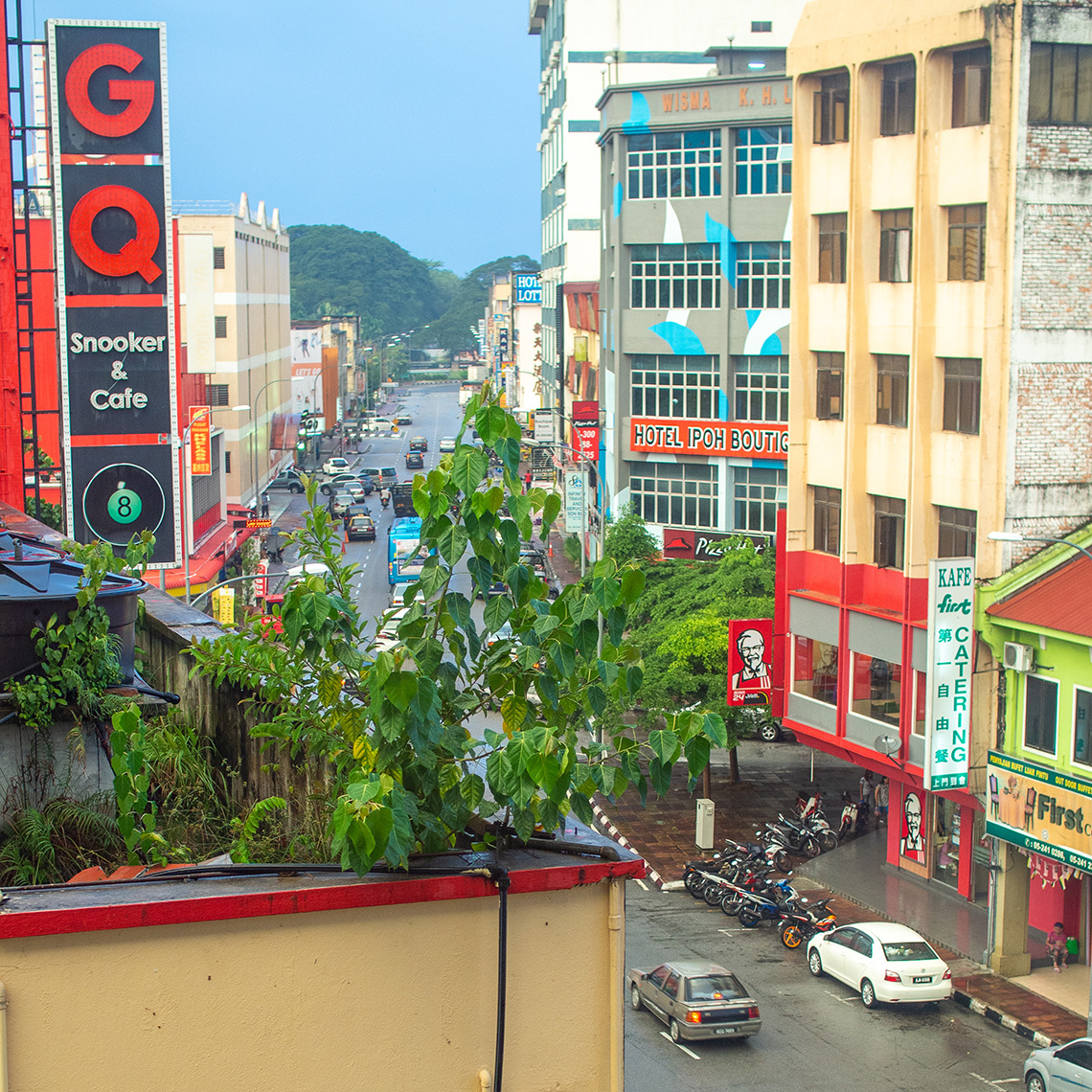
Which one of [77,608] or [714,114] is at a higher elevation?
[714,114]

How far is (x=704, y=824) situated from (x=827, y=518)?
297 inches

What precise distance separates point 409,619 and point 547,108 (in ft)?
342

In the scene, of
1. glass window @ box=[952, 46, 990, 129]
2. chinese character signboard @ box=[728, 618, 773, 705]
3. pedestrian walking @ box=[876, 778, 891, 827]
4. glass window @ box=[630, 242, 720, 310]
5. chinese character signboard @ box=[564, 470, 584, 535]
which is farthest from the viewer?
chinese character signboard @ box=[564, 470, 584, 535]

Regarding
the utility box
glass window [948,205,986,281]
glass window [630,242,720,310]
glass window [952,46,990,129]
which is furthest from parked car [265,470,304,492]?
glass window [952,46,990,129]

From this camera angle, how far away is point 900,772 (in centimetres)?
2981

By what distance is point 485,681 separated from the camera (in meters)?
6.93

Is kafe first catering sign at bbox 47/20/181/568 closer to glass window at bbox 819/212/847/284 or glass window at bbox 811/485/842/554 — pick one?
glass window at bbox 819/212/847/284

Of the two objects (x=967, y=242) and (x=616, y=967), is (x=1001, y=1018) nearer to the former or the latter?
(x=967, y=242)

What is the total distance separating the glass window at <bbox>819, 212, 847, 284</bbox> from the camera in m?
31.7

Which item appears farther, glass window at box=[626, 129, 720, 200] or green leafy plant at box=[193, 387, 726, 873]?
glass window at box=[626, 129, 720, 200]

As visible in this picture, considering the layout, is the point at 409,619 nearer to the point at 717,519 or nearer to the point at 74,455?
the point at 74,455

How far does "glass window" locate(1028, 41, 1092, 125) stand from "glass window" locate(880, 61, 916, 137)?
10.3 ft

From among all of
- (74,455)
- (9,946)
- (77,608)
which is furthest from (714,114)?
(9,946)

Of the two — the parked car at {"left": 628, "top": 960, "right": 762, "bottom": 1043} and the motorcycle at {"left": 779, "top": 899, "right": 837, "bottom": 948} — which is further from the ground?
the parked car at {"left": 628, "top": 960, "right": 762, "bottom": 1043}
